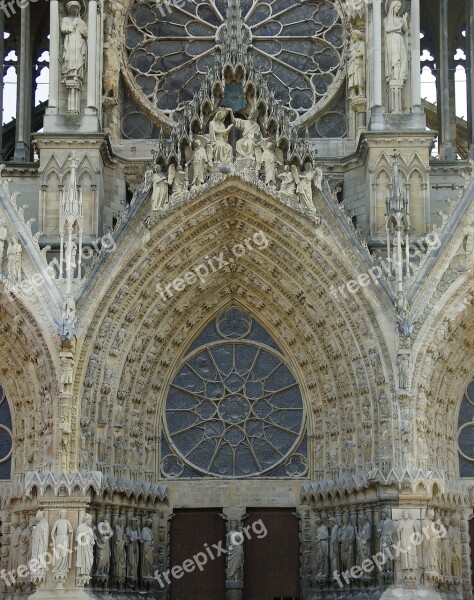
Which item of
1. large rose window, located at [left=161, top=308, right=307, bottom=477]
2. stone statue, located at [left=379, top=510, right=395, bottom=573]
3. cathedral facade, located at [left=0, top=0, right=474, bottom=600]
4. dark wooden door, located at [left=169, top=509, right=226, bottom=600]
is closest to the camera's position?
stone statue, located at [left=379, top=510, right=395, bottom=573]

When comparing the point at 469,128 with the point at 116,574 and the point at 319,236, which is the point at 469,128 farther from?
the point at 116,574

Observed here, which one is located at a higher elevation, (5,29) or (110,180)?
(5,29)

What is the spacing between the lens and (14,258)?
21297 mm

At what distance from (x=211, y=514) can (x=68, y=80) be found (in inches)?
298

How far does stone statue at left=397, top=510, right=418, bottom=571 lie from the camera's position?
793 inches

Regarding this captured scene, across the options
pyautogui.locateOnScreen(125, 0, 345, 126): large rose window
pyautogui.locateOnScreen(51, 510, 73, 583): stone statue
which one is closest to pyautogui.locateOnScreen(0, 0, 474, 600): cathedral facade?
pyautogui.locateOnScreen(51, 510, 73, 583): stone statue

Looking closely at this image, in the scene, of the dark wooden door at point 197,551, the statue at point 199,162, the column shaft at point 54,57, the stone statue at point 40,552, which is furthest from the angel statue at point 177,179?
the stone statue at point 40,552

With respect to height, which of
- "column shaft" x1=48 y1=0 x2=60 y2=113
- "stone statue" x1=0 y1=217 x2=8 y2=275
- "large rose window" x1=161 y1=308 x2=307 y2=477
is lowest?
"large rose window" x1=161 y1=308 x2=307 y2=477

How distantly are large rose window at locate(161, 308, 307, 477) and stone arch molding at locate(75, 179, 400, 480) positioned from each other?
0.77 feet

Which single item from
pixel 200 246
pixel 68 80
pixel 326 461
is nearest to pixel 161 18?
pixel 68 80

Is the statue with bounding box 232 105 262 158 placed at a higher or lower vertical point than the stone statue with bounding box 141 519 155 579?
higher

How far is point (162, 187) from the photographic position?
71.7ft

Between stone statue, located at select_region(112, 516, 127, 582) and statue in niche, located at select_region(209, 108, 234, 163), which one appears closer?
stone statue, located at select_region(112, 516, 127, 582)

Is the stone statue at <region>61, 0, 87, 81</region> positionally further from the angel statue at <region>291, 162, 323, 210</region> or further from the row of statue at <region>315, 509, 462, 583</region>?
the row of statue at <region>315, 509, 462, 583</region>
